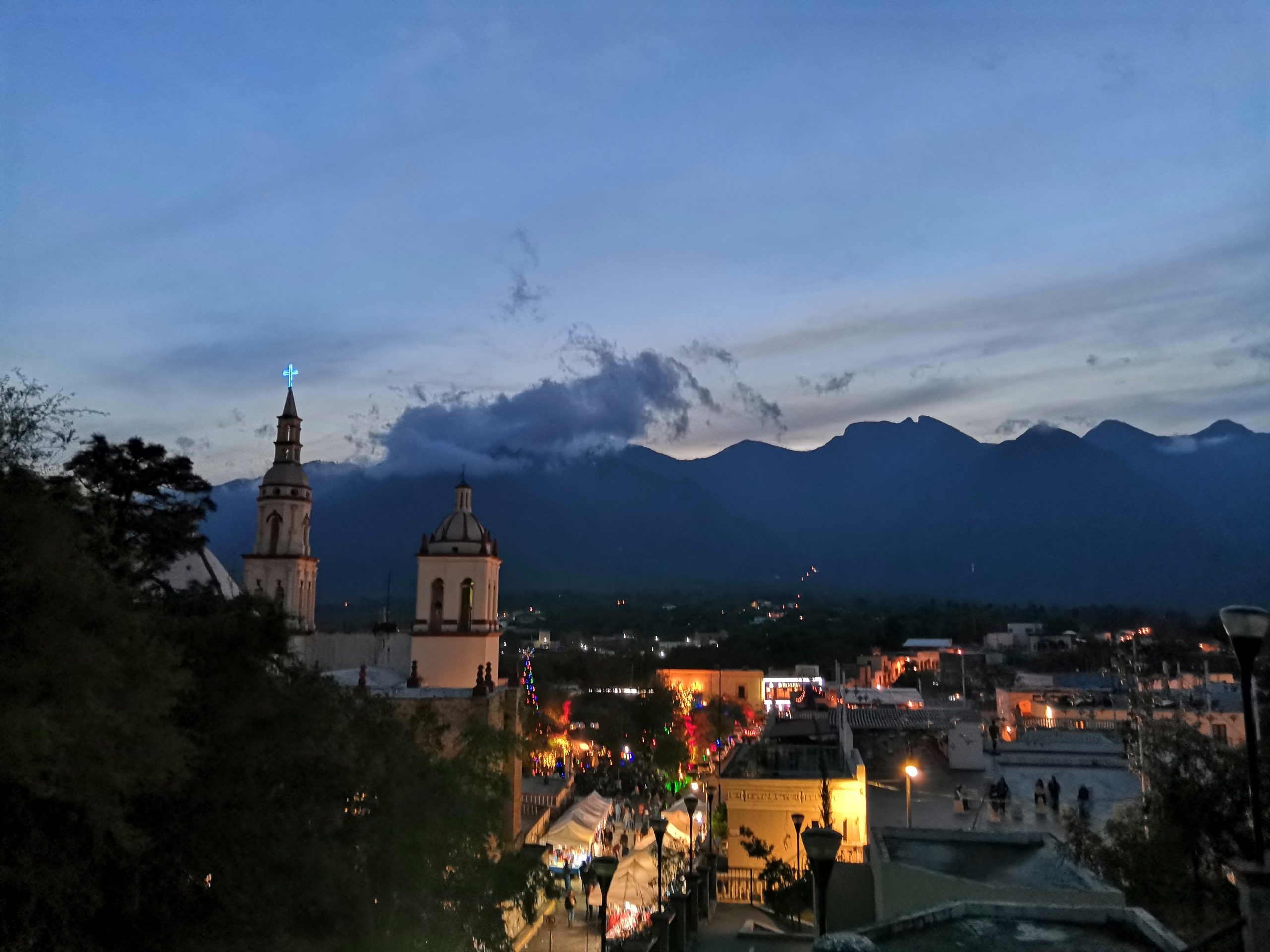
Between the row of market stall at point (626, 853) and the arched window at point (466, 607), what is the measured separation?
632cm

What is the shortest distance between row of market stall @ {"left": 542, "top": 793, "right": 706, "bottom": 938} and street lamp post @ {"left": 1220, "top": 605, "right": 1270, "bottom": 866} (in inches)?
347

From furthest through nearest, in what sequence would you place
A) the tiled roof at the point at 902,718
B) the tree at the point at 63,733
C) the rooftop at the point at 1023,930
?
the tiled roof at the point at 902,718
the rooftop at the point at 1023,930
the tree at the point at 63,733

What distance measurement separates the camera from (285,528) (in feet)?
87.5

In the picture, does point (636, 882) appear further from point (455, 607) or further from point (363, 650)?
point (363, 650)

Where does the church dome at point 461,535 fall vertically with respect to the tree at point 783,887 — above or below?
above

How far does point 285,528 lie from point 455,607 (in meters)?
5.96

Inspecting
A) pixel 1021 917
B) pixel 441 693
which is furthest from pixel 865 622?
pixel 1021 917

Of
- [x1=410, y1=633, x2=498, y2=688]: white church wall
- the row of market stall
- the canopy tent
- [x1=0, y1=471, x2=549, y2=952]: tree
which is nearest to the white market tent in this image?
the row of market stall

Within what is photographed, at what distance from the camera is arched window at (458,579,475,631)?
2474cm

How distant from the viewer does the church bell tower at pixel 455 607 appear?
24594mm

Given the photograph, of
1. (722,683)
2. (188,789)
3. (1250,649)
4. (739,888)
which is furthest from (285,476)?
(722,683)

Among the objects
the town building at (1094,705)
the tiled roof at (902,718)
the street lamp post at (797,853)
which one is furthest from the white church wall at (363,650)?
the town building at (1094,705)

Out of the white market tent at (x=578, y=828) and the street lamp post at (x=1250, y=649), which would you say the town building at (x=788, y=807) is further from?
the street lamp post at (x=1250, y=649)

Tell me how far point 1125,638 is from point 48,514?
219ft
